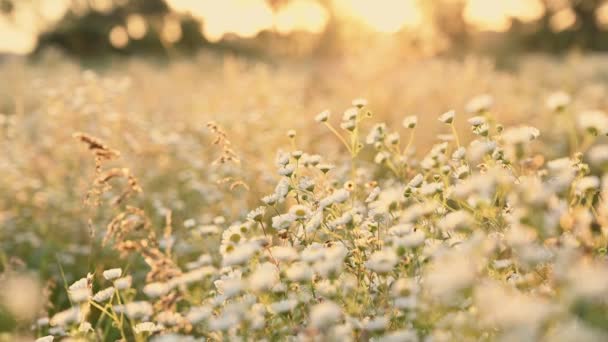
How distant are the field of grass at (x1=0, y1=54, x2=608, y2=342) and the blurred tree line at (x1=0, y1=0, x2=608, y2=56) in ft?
64.8

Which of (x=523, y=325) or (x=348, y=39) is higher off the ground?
(x=348, y=39)

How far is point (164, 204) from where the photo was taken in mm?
4840

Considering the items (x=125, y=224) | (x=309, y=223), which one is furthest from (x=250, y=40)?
(x=309, y=223)

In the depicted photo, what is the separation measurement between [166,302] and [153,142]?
343cm

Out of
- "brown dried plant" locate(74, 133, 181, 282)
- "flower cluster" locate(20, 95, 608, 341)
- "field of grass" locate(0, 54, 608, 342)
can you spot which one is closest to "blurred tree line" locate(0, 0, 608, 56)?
"field of grass" locate(0, 54, 608, 342)

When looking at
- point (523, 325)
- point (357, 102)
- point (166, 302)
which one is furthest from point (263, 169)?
point (523, 325)

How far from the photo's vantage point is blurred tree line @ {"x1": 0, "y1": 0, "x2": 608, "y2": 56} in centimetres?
2691

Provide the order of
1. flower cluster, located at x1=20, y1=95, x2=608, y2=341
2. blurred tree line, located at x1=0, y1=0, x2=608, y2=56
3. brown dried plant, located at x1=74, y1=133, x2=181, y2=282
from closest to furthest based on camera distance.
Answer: flower cluster, located at x1=20, y1=95, x2=608, y2=341, brown dried plant, located at x1=74, y1=133, x2=181, y2=282, blurred tree line, located at x1=0, y1=0, x2=608, y2=56

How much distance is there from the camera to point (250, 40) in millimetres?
29297

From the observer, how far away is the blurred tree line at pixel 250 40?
88.3 feet

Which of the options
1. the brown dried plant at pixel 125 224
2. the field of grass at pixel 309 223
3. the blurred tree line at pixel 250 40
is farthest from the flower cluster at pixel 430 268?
the blurred tree line at pixel 250 40

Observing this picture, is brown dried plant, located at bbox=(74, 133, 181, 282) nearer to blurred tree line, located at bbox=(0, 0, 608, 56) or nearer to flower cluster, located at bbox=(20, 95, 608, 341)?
flower cluster, located at bbox=(20, 95, 608, 341)

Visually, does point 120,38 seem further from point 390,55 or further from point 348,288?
point 348,288

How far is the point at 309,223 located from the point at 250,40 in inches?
1094
